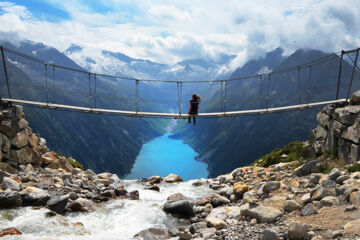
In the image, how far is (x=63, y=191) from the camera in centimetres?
1477

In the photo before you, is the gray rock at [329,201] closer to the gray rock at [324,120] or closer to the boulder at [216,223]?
the boulder at [216,223]

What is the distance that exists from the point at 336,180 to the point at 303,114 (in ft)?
537

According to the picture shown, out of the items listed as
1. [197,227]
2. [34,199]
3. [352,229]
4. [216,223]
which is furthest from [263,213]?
[34,199]

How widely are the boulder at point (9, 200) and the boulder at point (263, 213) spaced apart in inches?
355

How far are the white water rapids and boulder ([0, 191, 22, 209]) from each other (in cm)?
34

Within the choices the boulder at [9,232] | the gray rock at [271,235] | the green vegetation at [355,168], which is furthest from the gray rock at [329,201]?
the boulder at [9,232]

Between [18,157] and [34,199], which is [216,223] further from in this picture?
[18,157]

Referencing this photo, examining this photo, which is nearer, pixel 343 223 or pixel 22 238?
pixel 343 223

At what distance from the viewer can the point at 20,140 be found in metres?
19.0

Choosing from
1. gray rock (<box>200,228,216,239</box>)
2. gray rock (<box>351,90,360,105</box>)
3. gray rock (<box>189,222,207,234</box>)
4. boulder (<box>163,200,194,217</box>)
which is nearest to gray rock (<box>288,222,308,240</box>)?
gray rock (<box>200,228,216,239</box>)

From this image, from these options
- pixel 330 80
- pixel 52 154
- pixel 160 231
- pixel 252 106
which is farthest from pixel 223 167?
pixel 160 231

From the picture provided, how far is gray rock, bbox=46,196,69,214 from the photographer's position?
12578 mm

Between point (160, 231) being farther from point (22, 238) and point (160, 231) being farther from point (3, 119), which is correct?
point (3, 119)

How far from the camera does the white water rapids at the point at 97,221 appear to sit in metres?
10.6
